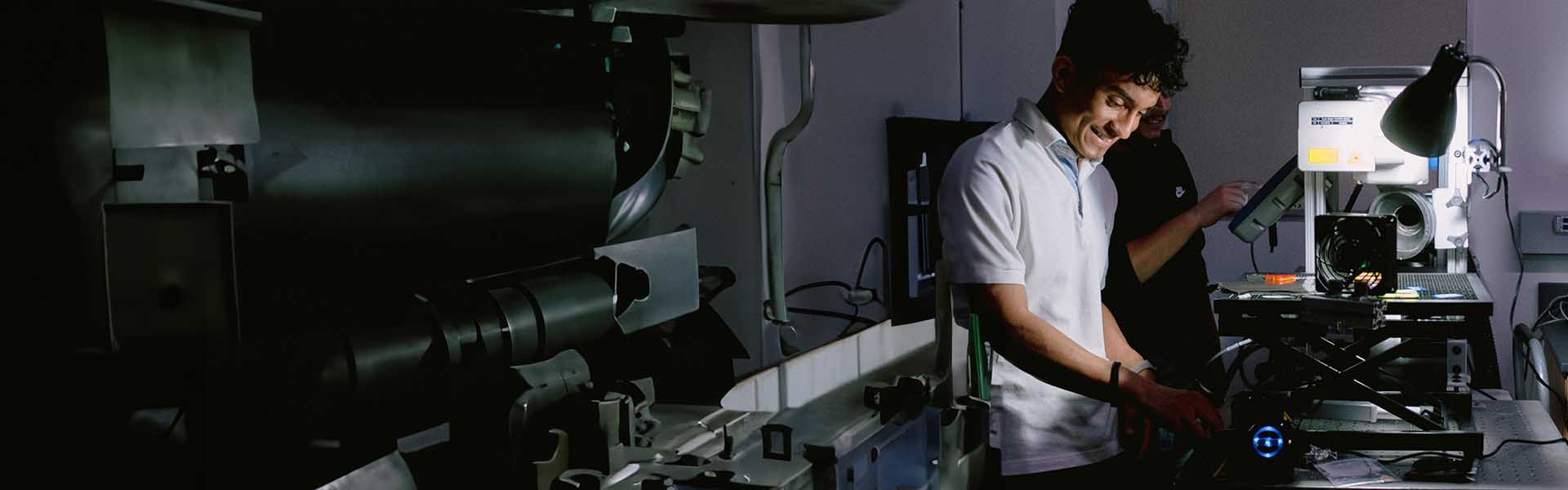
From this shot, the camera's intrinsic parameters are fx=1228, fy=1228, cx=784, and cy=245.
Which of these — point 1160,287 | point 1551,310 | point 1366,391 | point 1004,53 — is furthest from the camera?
point 1551,310

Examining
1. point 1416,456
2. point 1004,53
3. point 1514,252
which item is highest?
point 1004,53

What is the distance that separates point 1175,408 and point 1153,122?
2154mm

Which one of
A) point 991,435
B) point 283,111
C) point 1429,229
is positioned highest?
point 283,111

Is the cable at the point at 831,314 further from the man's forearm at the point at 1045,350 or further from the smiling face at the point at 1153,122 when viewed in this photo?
the smiling face at the point at 1153,122

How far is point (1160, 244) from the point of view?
2078 millimetres

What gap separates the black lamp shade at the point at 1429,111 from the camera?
184 centimetres

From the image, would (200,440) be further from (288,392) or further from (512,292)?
(512,292)

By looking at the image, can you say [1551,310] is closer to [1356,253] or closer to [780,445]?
[1356,253]

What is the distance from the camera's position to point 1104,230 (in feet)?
6.19

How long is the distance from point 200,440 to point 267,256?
0.10 m

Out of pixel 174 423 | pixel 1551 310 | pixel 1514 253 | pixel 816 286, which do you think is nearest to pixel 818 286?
pixel 816 286

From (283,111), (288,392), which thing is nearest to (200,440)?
(288,392)

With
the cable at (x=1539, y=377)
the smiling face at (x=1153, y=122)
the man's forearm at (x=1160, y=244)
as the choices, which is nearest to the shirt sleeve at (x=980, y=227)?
the man's forearm at (x=1160, y=244)

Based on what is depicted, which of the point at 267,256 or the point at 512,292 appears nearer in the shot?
the point at 267,256
